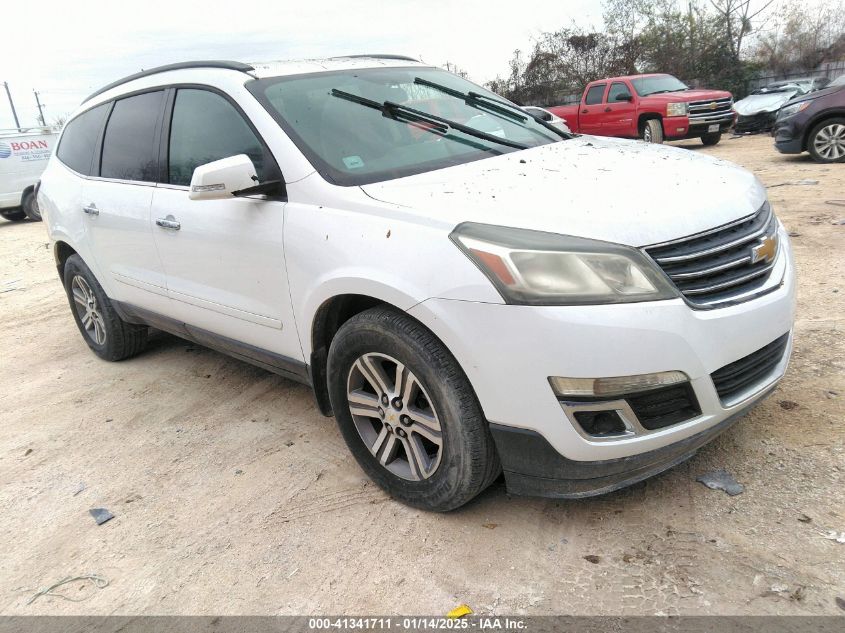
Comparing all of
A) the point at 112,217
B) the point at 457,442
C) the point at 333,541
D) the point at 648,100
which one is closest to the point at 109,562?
the point at 333,541

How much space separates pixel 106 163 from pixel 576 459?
3.53 meters

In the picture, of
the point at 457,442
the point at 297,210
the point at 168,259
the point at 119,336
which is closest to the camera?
the point at 457,442

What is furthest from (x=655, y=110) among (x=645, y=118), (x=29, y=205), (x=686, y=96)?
(x=29, y=205)

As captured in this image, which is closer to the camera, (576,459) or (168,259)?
(576,459)

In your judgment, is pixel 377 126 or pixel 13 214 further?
pixel 13 214

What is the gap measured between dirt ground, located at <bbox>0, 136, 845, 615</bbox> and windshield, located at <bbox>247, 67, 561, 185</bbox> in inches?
55.4

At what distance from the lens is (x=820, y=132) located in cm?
977

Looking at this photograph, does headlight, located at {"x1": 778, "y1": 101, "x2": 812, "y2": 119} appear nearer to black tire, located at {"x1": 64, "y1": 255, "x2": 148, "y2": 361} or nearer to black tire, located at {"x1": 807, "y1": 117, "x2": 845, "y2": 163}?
black tire, located at {"x1": 807, "y1": 117, "x2": 845, "y2": 163}

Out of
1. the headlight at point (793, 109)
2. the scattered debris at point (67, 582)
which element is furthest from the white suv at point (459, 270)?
the headlight at point (793, 109)

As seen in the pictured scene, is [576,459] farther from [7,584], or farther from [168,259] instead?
[168,259]

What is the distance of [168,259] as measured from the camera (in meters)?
3.57

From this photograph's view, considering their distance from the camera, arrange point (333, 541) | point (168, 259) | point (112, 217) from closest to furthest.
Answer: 1. point (333, 541)
2. point (168, 259)
3. point (112, 217)

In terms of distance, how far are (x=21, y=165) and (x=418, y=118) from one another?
15.2 metres

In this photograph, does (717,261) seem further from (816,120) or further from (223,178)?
(816,120)
